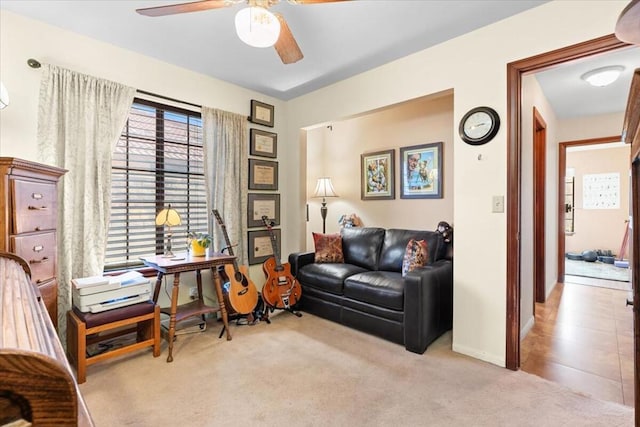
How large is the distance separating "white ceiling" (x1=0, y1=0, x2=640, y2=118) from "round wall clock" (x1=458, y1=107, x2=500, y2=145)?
0.66 m

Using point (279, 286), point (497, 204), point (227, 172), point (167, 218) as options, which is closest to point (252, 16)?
point (167, 218)

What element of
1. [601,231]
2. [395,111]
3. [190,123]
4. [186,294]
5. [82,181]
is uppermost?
[395,111]

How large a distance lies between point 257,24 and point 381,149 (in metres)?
2.84

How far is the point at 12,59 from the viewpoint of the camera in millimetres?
2199

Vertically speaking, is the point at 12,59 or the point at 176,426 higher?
the point at 12,59

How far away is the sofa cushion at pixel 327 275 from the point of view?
305cm

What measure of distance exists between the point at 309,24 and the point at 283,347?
2.58 meters

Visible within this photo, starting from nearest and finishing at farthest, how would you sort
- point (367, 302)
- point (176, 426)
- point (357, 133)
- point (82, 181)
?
point (176, 426) → point (82, 181) → point (367, 302) → point (357, 133)

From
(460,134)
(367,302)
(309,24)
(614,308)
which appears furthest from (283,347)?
(614,308)

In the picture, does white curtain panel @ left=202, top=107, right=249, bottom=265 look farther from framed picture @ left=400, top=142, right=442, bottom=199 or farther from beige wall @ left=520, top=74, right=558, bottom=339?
beige wall @ left=520, top=74, right=558, bottom=339

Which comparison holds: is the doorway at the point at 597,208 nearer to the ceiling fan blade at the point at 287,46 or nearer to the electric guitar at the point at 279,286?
→ the electric guitar at the point at 279,286

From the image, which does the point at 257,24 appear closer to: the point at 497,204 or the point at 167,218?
the point at 167,218

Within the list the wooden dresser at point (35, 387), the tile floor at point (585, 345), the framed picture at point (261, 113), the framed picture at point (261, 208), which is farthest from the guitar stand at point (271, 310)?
the wooden dresser at point (35, 387)

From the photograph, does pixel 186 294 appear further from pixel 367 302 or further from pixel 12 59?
pixel 12 59
